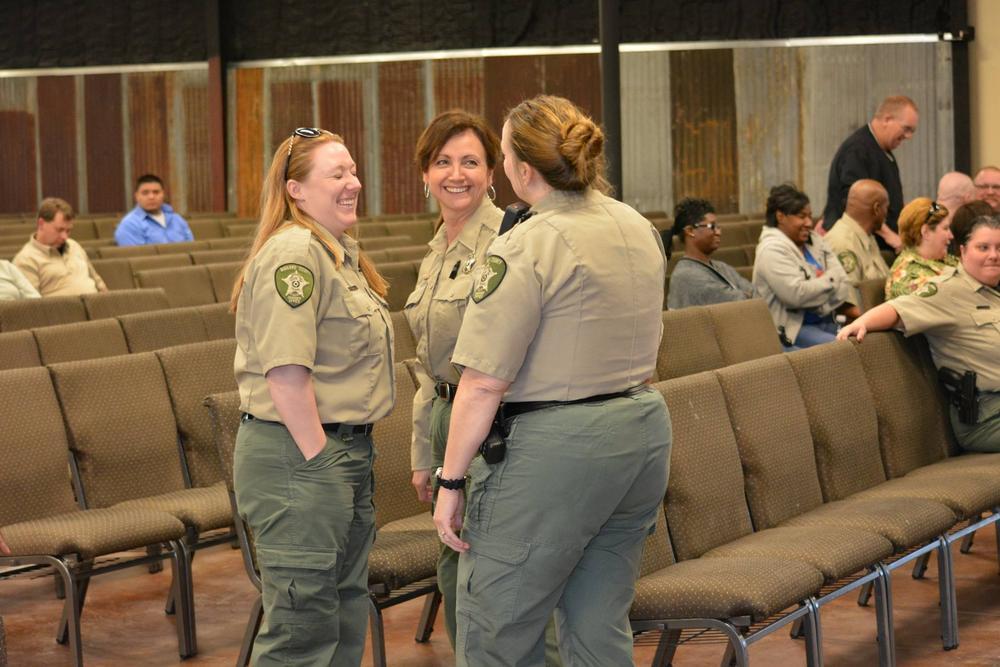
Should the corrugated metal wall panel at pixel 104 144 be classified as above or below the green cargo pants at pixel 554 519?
above

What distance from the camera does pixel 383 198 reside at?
16250 millimetres

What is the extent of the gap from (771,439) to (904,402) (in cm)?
100

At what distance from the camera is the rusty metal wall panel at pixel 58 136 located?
17375 mm

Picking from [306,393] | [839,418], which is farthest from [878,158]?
[306,393]

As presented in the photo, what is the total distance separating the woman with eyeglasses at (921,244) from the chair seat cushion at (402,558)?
2.96m

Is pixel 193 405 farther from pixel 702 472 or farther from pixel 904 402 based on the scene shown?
pixel 904 402

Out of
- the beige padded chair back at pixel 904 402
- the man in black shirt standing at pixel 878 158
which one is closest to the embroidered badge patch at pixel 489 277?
the beige padded chair back at pixel 904 402

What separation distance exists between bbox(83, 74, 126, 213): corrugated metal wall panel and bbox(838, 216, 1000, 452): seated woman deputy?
13.8 metres

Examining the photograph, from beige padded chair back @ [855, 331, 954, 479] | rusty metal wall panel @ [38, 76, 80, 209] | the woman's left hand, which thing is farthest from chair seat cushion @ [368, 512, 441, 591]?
rusty metal wall panel @ [38, 76, 80, 209]

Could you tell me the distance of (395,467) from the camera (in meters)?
4.09

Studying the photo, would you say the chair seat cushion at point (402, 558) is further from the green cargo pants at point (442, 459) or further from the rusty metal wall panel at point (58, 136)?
the rusty metal wall panel at point (58, 136)

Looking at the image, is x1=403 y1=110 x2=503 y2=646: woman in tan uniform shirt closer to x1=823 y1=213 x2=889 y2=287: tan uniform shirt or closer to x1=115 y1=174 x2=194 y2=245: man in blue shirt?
x1=823 y1=213 x2=889 y2=287: tan uniform shirt

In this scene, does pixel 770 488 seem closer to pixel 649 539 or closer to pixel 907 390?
pixel 649 539

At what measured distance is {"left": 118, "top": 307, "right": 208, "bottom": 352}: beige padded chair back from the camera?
5770mm
